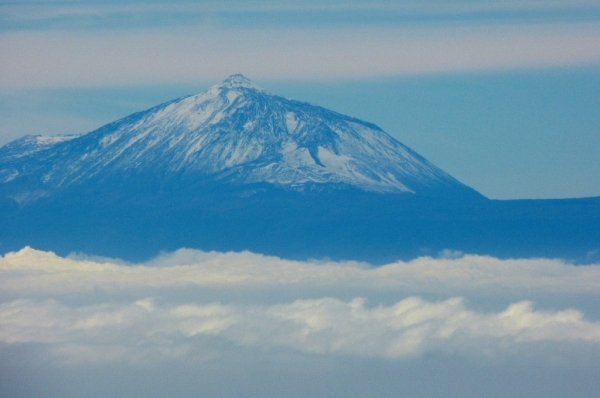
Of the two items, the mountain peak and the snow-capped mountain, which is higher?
the mountain peak

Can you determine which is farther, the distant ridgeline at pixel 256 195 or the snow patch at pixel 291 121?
the snow patch at pixel 291 121

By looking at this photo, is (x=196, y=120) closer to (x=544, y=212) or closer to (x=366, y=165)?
(x=366, y=165)

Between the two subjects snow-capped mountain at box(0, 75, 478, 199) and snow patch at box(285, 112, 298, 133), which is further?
snow patch at box(285, 112, 298, 133)

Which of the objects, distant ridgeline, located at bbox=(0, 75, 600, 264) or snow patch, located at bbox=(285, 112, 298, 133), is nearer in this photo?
distant ridgeline, located at bbox=(0, 75, 600, 264)

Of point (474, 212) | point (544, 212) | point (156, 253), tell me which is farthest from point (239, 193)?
point (544, 212)

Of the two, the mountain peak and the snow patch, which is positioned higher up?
the mountain peak

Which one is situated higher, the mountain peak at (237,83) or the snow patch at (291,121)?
the mountain peak at (237,83)
